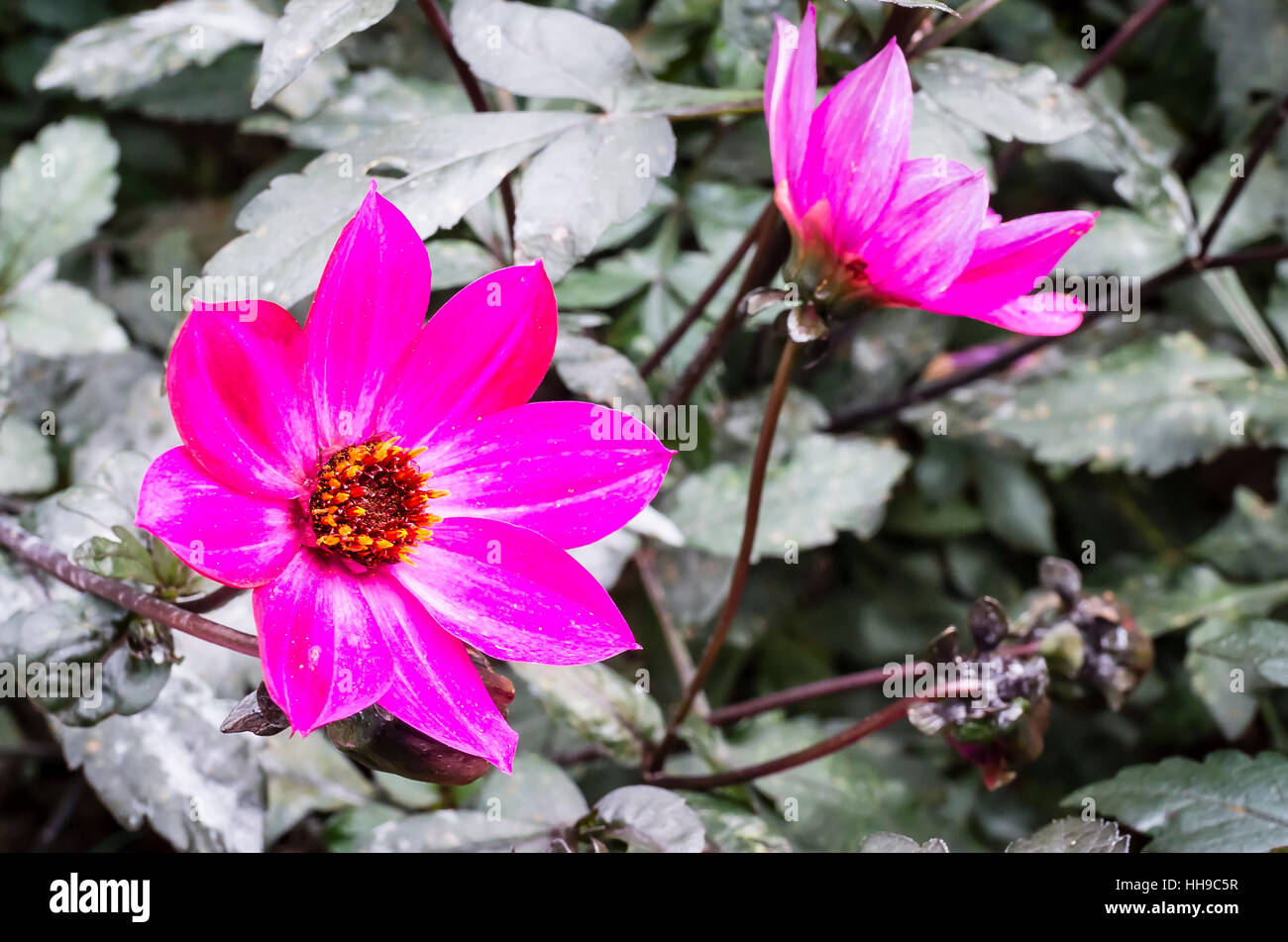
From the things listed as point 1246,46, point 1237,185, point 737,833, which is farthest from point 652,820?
point 1246,46

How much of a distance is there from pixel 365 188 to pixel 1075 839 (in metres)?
0.65

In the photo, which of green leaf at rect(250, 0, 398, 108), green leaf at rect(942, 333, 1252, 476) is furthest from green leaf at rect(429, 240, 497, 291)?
green leaf at rect(942, 333, 1252, 476)

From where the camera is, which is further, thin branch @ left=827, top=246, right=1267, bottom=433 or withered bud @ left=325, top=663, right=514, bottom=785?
thin branch @ left=827, top=246, right=1267, bottom=433

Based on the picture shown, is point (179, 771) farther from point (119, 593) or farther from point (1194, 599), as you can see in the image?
point (1194, 599)

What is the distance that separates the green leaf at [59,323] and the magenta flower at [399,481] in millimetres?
543

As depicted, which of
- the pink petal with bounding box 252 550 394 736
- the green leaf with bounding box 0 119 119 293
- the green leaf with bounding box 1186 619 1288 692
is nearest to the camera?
the pink petal with bounding box 252 550 394 736

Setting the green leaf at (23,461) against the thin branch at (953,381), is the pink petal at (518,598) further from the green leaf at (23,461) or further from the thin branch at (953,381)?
the thin branch at (953,381)

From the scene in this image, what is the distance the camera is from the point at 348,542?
64 cm

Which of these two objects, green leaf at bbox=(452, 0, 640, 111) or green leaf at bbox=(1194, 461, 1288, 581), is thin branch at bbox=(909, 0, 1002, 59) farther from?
green leaf at bbox=(1194, 461, 1288, 581)

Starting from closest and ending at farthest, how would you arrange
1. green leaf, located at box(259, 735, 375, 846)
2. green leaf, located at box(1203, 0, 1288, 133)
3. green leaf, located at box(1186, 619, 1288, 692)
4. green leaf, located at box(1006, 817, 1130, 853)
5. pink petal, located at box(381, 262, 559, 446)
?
pink petal, located at box(381, 262, 559, 446) < green leaf, located at box(1006, 817, 1130, 853) < green leaf, located at box(1186, 619, 1288, 692) < green leaf, located at box(259, 735, 375, 846) < green leaf, located at box(1203, 0, 1288, 133)

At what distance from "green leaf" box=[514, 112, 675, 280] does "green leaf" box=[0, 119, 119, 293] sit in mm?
620

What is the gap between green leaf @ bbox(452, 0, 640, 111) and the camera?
773mm
